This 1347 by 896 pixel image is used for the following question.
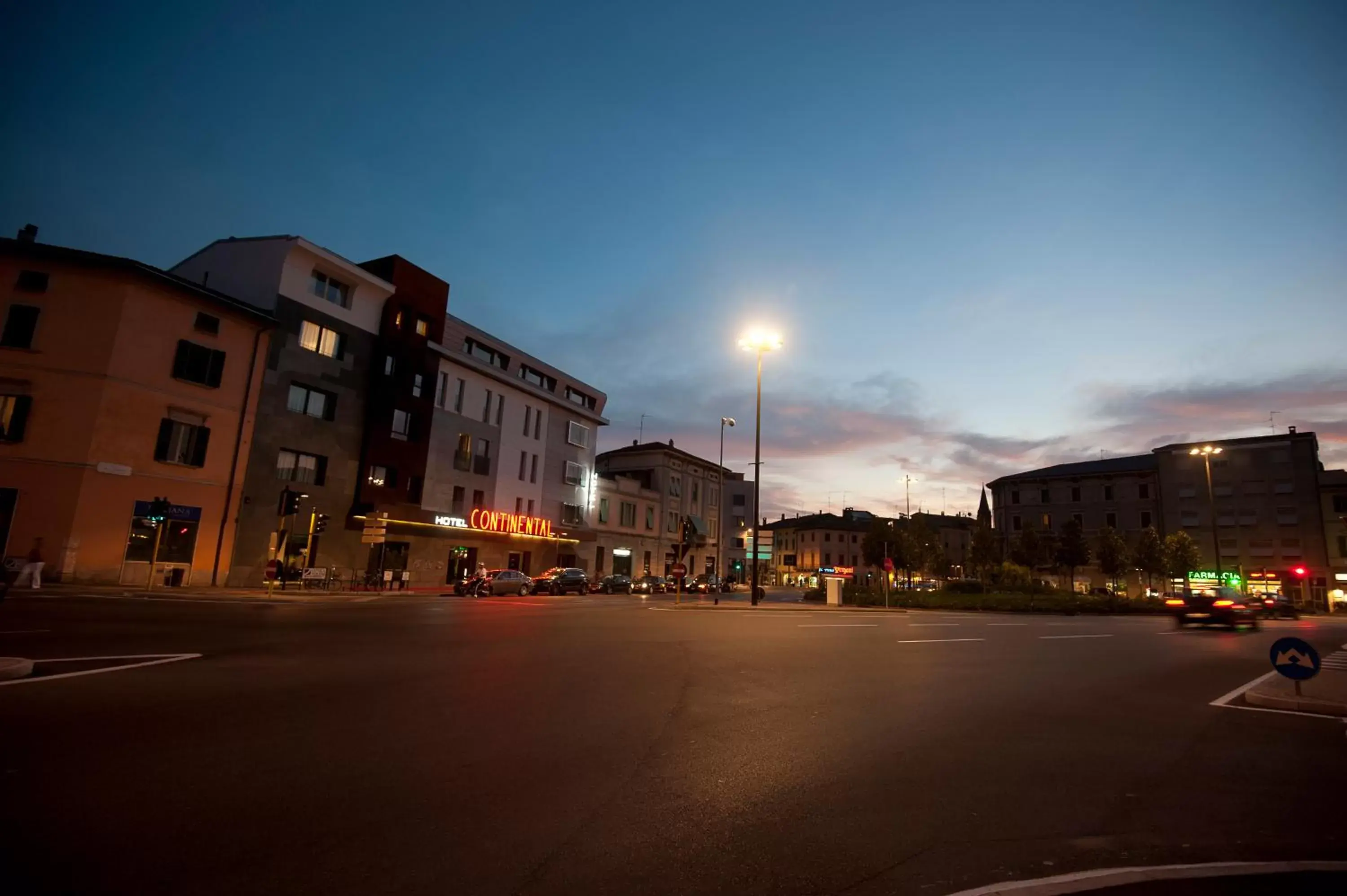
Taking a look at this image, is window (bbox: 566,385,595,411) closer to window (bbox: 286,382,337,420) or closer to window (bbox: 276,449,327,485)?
window (bbox: 286,382,337,420)

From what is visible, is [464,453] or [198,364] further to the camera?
[464,453]

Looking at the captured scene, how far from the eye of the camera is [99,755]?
5344 mm

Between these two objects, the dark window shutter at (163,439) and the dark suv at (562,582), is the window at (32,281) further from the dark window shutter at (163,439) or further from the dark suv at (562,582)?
the dark suv at (562,582)

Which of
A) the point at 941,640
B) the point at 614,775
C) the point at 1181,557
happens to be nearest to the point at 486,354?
the point at 941,640

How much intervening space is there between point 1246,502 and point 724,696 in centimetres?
8272

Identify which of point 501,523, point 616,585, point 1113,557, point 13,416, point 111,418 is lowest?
point 616,585

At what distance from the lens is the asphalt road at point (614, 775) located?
3.75 m

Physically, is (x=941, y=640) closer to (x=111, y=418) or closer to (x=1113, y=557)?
(x=111, y=418)

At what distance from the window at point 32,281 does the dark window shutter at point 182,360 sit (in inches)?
182

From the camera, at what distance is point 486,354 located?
47.7 meters

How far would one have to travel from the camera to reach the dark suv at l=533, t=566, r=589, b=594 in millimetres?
42219

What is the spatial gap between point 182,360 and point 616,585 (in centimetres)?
2929

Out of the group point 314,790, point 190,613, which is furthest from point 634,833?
point 190,613

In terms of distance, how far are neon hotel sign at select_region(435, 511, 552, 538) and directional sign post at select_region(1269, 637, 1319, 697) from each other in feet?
127
